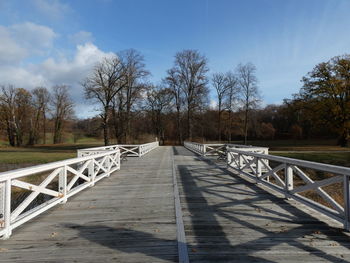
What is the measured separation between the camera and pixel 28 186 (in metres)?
3.55

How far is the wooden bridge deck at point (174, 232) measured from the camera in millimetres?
2631

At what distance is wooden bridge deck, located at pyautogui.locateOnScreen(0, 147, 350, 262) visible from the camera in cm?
263

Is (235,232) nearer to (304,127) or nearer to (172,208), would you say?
(172,208)

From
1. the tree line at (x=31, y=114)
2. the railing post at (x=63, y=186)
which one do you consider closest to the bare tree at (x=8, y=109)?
the tree line at (x=31, y=114)

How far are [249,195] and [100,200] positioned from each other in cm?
363

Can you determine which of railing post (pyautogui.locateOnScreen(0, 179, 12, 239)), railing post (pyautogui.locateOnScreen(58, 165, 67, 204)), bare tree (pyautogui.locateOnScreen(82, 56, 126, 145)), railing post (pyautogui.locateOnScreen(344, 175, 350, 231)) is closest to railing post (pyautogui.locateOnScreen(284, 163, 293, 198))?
railing post (pyautogui.locateOnScreen(344, 175, 350, 231))

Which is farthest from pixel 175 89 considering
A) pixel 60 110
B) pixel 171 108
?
pixel 60 110

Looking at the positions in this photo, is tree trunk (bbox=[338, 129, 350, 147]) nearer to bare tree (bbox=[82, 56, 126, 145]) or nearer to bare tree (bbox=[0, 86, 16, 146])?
bare tree (bbox=[82, 56, 126, 145])

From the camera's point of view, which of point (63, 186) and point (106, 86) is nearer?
point (63, 186)

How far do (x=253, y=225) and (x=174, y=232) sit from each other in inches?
51.6

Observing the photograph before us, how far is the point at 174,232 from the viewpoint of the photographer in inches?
129

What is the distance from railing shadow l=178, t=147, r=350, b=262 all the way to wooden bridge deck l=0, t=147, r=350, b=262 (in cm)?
1

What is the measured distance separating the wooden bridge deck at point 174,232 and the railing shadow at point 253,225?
12 millimetres

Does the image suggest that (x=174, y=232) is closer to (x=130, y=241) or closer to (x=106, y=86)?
(x=130, y=241)
